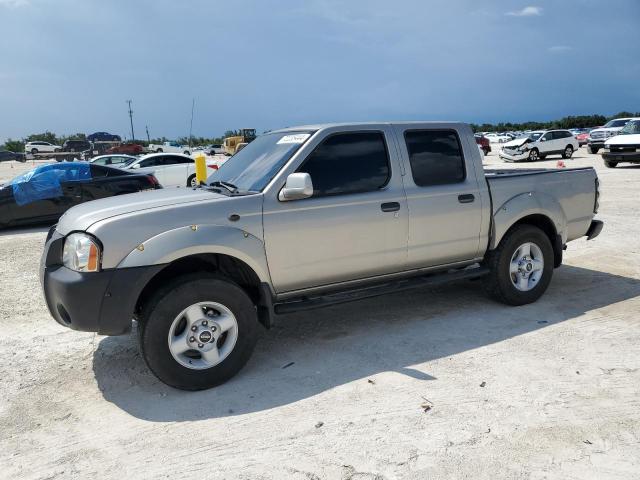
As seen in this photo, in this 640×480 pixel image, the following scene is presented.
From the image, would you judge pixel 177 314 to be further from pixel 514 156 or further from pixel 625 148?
pixel 514 156

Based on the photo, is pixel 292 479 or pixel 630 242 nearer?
pixel 292 479

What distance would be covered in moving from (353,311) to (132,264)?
2.47 m

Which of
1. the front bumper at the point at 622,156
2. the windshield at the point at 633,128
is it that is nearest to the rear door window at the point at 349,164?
the front bumper at the point at 622,156

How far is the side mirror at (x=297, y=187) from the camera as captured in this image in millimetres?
3969

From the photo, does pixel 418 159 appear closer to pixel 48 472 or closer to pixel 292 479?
pixel 292 479

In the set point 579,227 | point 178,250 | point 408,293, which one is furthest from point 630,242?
point 178,250

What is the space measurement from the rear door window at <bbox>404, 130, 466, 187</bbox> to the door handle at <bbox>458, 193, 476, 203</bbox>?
156mm

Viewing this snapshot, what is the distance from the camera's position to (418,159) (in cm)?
490

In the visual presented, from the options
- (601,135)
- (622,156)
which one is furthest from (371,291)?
(601,135)

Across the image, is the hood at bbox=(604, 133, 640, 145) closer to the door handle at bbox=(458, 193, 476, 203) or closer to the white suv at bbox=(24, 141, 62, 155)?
the door handle at bbox=(458, 193, 476, 203)

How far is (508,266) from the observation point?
17.4 feet

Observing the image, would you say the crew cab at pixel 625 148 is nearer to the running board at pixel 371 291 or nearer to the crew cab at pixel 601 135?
the crew cab at pixel 601 135


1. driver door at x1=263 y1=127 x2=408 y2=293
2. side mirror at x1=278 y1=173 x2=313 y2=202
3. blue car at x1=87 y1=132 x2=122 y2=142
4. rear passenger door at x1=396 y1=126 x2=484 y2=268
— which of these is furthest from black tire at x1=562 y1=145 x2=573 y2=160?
blue car at x1=87 y1=132 x2=122 y2=142

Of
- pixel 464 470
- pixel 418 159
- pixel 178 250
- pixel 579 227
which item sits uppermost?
pixel 418 159
